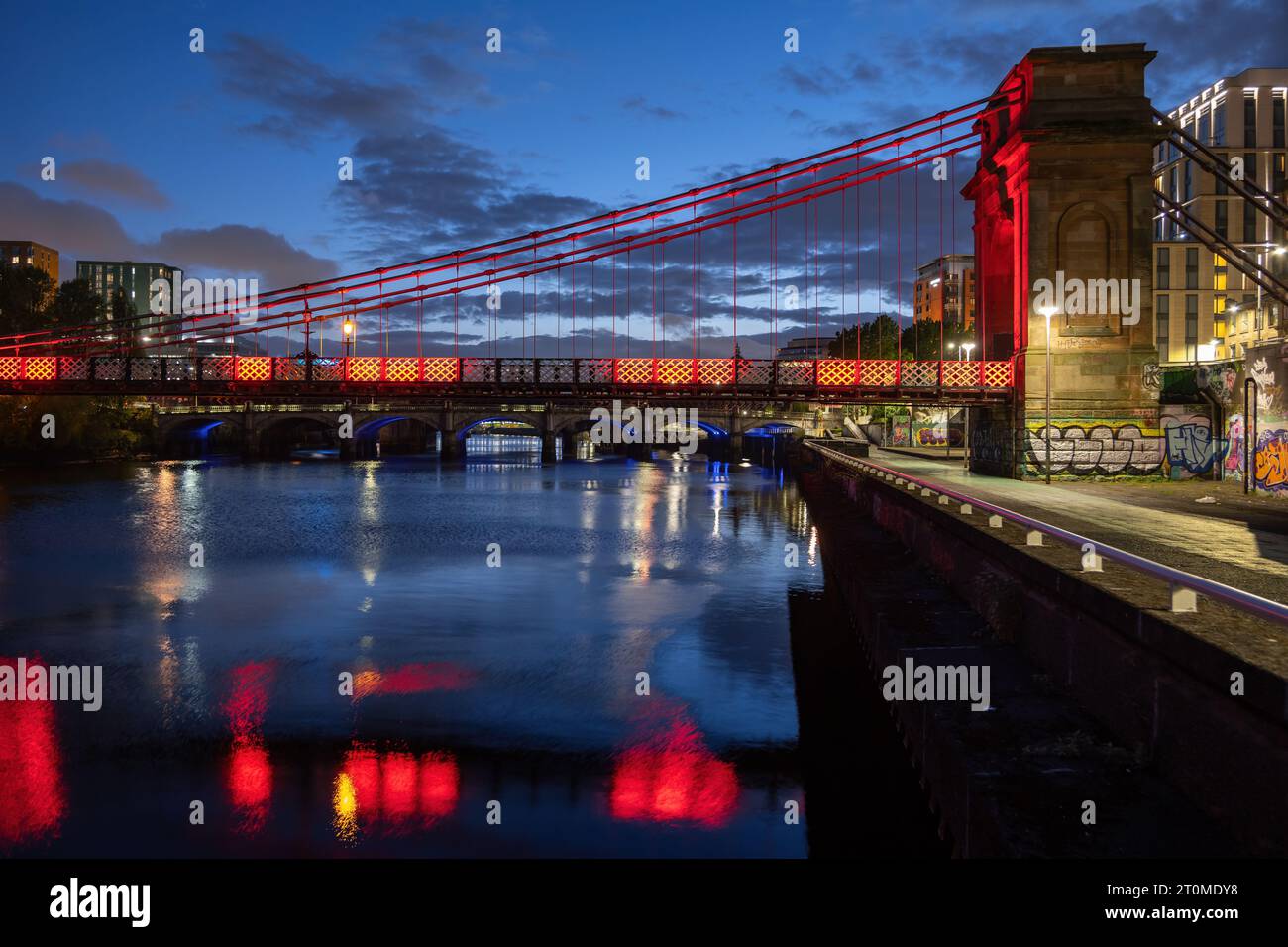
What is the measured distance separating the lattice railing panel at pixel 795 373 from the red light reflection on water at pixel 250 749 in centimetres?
2638

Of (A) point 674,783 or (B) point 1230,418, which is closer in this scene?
(A) point 674,783

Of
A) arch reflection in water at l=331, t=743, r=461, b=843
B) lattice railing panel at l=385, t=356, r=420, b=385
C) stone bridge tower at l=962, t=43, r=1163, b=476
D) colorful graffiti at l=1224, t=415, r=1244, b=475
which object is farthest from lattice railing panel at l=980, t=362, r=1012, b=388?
arch reflection in water at l=331, t=743, r=461, b=843

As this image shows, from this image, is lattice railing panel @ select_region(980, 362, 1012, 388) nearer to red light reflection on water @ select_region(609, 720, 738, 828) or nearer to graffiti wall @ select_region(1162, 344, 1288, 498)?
graffiti wall @ select_region(1162, 344, 1288, 498)

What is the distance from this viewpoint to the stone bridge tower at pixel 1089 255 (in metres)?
31.5

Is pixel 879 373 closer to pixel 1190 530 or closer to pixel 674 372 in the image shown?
pixel 674 372

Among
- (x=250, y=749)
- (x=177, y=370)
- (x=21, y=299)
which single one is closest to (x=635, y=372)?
(x=177, y=370)

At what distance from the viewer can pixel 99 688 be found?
50.4ft

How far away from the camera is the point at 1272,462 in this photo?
25812 mm

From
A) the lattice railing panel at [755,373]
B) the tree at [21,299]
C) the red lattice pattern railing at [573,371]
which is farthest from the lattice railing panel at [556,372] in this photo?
the tree at [21,299]

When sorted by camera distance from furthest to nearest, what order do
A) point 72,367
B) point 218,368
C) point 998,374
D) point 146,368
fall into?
point 72,367
point 146,368
point 218,368
point 998,374

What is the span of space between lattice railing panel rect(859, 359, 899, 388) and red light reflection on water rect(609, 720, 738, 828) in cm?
2749

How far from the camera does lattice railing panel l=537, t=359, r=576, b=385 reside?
41.0 m

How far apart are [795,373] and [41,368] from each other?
38131 millimetres
